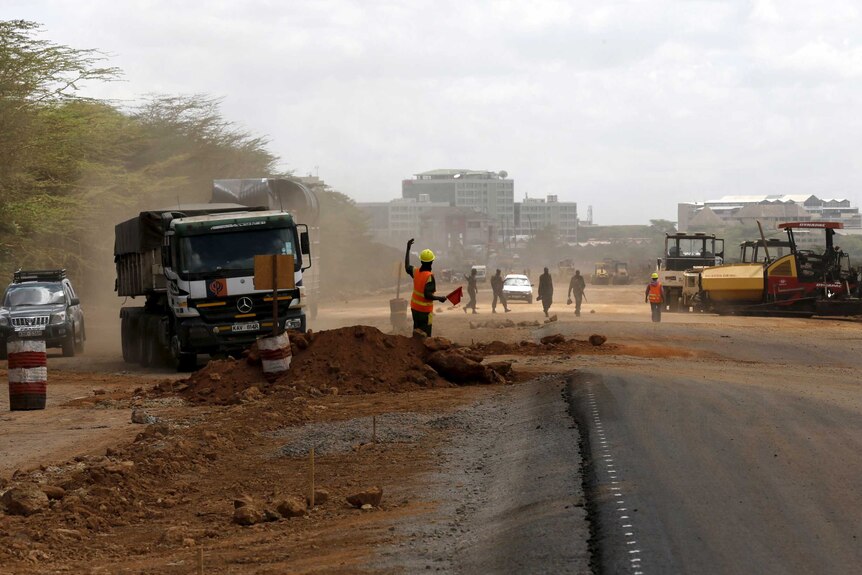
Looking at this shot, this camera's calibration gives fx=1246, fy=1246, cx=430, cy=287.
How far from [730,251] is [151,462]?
125150 millimetres

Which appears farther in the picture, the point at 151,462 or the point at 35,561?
the point at 151,462

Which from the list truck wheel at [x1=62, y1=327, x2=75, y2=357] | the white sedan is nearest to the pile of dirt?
truck wheel at [x1=62, y1=327, x2=75, y2=357]

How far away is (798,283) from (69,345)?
2368 centimetres

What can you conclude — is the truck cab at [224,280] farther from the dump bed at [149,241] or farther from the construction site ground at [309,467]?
the construction site ground at [309,467]

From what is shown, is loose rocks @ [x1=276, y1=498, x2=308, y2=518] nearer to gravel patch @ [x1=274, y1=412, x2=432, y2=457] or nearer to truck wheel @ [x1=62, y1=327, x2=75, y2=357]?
gravel patch @ [x1=274, y1=412, x2=432, y2=457]

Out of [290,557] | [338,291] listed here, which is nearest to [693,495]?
[290,557]

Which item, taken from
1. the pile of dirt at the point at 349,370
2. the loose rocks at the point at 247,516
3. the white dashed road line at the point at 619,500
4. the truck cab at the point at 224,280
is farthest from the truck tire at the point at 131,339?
the loose rocks at the point at 247,516

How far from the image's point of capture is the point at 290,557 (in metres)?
8.21

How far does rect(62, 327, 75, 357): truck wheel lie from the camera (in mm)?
29594

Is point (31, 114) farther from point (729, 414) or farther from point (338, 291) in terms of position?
point (338, 291)

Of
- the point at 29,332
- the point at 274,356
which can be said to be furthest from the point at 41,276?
the point at 274,356

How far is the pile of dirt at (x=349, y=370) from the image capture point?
18.4m

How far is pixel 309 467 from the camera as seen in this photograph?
38.5 ft

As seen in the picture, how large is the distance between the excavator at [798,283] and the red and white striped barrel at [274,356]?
85.1ft
